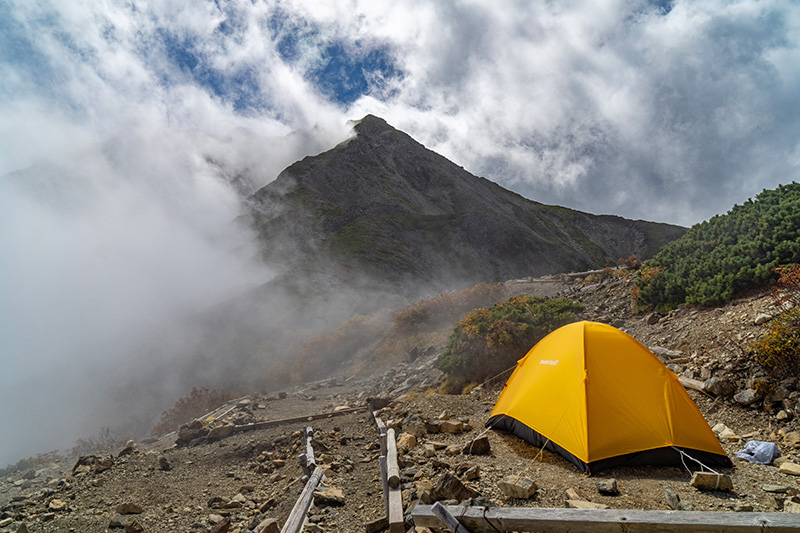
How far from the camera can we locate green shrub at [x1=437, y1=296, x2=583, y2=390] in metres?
12.0

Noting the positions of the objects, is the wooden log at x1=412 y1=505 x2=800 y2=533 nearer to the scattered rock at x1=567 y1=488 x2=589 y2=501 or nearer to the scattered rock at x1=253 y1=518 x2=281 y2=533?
the scattered rock at x1=567 y1=488 x2=589 y2=501

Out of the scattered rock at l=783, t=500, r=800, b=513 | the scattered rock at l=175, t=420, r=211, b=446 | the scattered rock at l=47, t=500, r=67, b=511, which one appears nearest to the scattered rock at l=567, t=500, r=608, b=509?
the scattered rock at l=783, t=500, r=800, b=513

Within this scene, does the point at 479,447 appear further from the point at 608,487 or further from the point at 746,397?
the point at 746,397

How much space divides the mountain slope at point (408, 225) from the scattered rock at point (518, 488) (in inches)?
1569

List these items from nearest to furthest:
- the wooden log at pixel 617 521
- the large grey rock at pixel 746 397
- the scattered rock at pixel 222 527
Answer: the wooden log at pixel 617 521 < the scattered rock at pixel 222 527 < the large grey rock at pixel 746 397

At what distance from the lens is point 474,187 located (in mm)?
118125

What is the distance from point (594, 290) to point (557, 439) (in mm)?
12518

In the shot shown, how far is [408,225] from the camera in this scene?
72438 millimetres

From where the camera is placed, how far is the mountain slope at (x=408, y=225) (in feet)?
184

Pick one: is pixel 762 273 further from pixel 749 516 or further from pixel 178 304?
pixel 178 304

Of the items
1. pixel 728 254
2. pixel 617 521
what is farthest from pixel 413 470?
pixel 728 254

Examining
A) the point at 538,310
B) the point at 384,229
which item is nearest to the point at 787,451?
the point at 538,310

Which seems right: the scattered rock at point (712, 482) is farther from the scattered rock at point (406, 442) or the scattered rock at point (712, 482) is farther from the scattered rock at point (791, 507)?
the scattered rock at point (406, 442)

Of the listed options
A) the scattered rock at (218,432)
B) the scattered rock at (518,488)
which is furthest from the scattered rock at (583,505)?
the scattered rock at (218,432)
